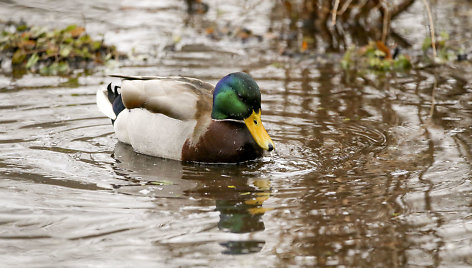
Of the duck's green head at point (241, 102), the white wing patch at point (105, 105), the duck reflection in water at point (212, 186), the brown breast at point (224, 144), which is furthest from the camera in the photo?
the white wing patch at point (105, 105)

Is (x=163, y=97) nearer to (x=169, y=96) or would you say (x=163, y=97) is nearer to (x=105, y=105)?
(x=169, y=96)

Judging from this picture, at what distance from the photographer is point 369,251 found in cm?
445

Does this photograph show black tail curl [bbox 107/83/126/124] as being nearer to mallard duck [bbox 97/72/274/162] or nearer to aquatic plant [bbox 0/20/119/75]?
mallard duck [bbox 97/72/274/162]

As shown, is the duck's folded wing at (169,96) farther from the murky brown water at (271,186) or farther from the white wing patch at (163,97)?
the murky brown water at (271,186)

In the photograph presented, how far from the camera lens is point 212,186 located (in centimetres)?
579

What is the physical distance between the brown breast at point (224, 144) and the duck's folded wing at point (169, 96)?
0.68 feet

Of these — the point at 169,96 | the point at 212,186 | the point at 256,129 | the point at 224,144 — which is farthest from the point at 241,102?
the point at 212,186

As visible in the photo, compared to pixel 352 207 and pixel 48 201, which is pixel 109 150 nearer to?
pixel 48 201

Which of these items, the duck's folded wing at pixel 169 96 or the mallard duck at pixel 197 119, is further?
the duck's folded wing at pixel 169 96

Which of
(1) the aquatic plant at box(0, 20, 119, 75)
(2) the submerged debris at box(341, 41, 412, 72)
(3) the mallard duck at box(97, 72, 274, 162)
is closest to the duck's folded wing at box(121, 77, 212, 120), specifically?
(3) the mallard duck at box(97, 72, 274, 162)

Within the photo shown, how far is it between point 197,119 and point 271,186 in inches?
38.0

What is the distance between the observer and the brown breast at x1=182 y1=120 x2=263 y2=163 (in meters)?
6.27

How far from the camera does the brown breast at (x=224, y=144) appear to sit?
6273mm

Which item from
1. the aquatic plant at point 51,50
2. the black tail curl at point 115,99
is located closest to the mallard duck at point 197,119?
the black tail curl at point 115,99
